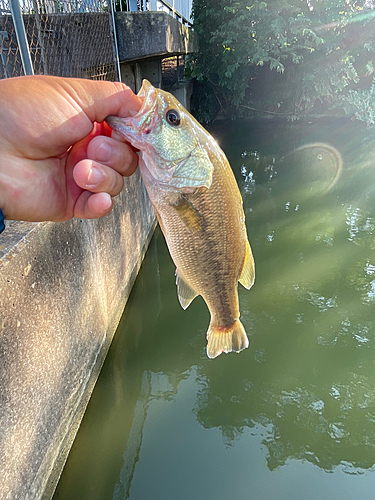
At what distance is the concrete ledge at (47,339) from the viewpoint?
1.99m

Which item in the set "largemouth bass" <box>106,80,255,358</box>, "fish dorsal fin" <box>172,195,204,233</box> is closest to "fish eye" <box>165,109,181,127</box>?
"largemouth bass" <box>106,80,255,358</box>

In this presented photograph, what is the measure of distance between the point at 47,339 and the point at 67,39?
3560mm

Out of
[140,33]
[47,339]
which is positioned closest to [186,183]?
[47,339]

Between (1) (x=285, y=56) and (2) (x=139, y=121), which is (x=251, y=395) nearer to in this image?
(2) (x=139, y=121)

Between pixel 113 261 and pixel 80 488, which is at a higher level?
pixel 113 261

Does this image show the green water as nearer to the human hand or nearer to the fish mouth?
the human hand

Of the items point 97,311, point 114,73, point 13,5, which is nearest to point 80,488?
point 97,311

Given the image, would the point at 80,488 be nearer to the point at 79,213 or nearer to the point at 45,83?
the point at 79,213

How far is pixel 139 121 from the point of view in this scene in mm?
1578

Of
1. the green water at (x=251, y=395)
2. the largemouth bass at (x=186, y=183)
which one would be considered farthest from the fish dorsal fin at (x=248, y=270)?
the green water at (x=251, y=395)

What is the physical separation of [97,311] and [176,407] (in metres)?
1.13

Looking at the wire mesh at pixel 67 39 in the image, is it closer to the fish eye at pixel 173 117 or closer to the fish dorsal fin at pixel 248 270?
the fish eye at pixel 173 117

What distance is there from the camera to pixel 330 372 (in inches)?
141

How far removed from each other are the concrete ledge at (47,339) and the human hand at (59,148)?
1.77 ft
